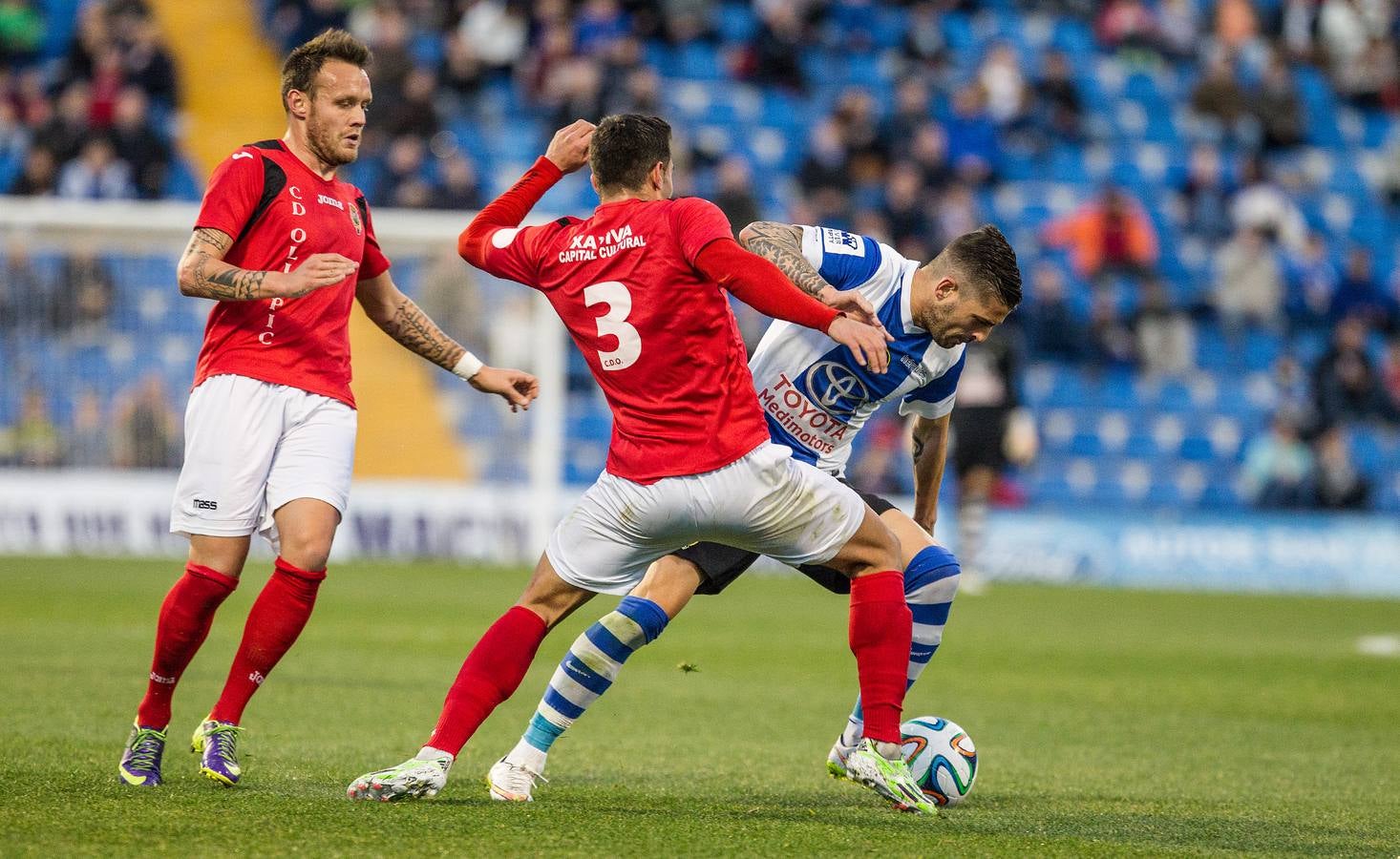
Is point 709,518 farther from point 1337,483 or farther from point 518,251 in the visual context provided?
point 1337,483

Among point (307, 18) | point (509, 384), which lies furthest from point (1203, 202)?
point (509, 384)

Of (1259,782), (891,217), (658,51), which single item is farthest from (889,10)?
(1259,782)

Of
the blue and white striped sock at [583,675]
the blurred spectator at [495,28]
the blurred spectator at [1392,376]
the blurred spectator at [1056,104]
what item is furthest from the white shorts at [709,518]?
the blurred spectator at [1056,104]

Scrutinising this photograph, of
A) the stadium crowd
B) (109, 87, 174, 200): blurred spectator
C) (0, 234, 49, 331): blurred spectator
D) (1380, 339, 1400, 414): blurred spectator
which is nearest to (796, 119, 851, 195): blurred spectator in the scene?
the stadium crowd

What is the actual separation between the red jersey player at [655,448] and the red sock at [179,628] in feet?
2.97

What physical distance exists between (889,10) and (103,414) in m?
12.7

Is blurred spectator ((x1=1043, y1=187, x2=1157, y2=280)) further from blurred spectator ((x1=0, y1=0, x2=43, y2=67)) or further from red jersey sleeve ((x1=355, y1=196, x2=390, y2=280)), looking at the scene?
red jersey sleeve ((x1=355, y1=196, x2=390, y2=280))

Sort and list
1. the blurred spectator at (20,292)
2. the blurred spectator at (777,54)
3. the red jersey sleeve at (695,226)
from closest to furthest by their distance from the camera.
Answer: the red jersey sleeve at (695,226) < the blurred spectator at (20,292) < the blurred spectator at (777,54)

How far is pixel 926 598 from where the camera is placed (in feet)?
21.4

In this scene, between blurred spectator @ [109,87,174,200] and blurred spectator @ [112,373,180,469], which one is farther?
blurred spectator @ [109,87,174,200]

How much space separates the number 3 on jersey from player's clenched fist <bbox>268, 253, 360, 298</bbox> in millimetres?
798

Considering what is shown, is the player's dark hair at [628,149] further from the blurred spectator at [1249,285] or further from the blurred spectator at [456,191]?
the blurred spectator at [1249,285]

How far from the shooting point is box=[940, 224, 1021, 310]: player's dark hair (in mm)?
5918

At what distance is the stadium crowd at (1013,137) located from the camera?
20.3 meters
